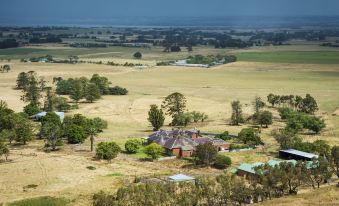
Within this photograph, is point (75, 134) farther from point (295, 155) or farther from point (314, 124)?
point (314, 124)

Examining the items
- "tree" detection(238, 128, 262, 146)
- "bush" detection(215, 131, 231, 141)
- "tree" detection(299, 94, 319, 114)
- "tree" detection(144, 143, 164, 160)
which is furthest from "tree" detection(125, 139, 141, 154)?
"tree" detection(299, 94, 319, 114)

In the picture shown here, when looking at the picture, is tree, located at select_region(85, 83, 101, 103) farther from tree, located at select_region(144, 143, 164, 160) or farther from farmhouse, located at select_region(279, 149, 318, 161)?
farmhouse, located at select_region(279, 149, 318, 161)

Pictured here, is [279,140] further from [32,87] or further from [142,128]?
[32,87]

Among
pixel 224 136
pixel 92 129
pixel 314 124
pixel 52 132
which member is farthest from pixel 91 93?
pixel 314 124

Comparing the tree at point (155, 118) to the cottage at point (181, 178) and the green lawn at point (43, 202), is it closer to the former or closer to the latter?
the cottage at point (181, 178)

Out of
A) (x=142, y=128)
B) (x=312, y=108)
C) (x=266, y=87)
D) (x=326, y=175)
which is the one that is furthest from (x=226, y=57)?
(x=326, y=175)
